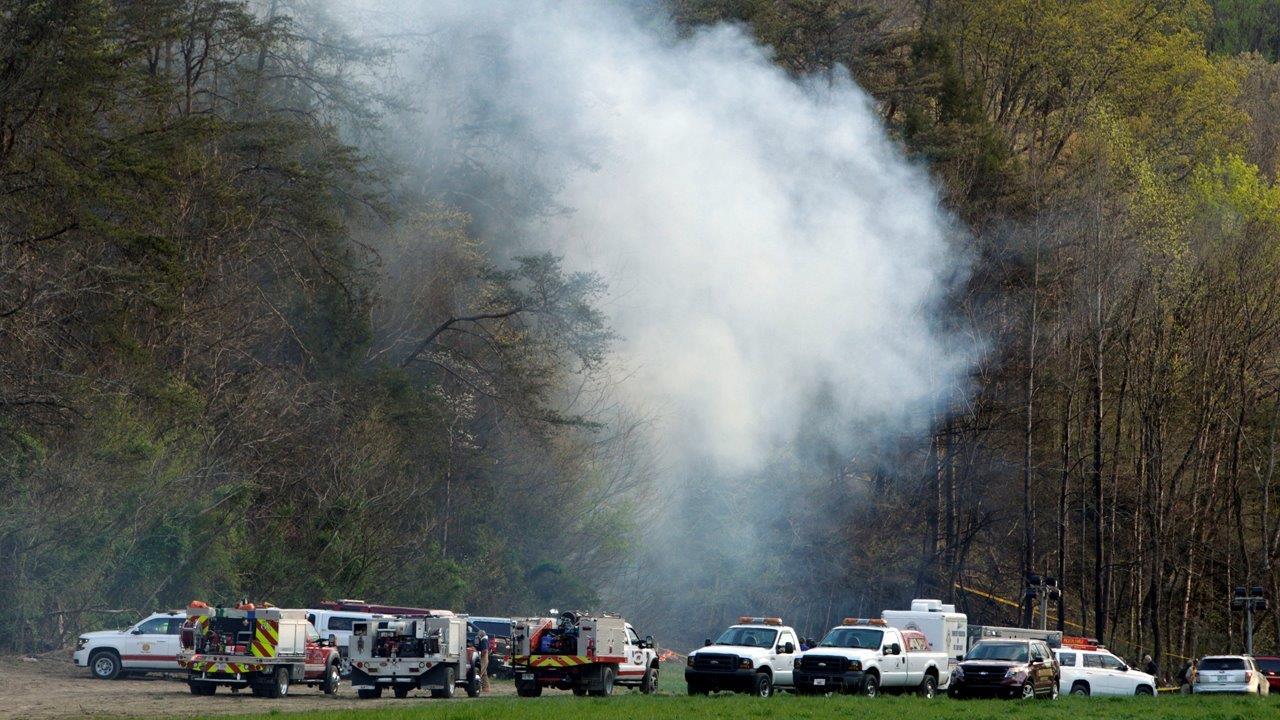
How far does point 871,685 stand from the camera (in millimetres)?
31922

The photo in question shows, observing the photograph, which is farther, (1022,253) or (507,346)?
(1022,253)

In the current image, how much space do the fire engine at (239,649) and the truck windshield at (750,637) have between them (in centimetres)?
922

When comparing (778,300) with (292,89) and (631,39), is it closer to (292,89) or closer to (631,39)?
(631,39)

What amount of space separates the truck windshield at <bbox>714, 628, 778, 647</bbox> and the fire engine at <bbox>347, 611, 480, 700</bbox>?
584 cm

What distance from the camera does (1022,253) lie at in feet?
182

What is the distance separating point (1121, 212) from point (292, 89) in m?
28.9

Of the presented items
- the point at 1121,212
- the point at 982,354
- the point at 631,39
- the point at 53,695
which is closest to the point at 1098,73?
the point at 1121,212

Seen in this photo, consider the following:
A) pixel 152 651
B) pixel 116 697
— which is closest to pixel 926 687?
pixel 152 651

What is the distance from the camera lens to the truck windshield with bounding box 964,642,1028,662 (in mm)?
32094

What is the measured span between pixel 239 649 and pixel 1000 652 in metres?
15.8

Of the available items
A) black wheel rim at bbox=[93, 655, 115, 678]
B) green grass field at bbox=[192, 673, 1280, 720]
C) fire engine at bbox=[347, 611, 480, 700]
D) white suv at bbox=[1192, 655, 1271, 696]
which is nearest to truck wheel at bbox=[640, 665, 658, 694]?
green grass field at bbox=[192, 673, 1280, 720]

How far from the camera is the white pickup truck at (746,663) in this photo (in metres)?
31.2

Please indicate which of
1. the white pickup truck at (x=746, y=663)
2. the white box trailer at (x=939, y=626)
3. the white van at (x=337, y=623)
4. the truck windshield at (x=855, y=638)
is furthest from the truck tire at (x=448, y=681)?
the white box trailer at (x=939, y=626)

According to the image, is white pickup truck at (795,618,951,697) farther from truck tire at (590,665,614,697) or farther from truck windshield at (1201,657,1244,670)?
truck windshield at (1201,657,1244,670)
